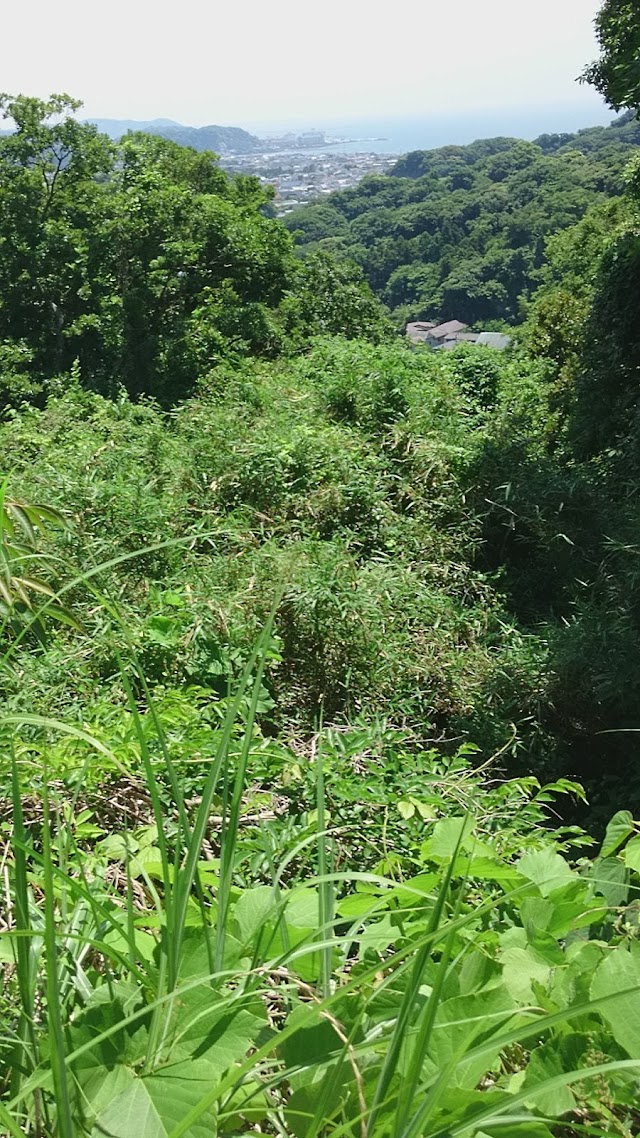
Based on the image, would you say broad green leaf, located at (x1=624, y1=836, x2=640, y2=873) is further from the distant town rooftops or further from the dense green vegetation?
the distant town rooftops

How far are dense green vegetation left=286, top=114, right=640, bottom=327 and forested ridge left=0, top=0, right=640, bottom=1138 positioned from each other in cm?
3157

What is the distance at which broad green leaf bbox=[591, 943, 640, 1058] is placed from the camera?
70 cm

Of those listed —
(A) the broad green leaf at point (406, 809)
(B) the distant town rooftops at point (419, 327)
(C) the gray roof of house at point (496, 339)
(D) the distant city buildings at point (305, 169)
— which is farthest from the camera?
(D) the distant city buildings at point (305, 169)

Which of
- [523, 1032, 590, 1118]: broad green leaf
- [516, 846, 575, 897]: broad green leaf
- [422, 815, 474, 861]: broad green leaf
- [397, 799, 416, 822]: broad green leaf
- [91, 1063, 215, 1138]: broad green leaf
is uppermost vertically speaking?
[91, 1063, 215, 1138]: broad green leaf

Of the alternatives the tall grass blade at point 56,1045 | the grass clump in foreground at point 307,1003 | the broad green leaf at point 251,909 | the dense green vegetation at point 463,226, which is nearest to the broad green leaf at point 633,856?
the grass clump in foreground at point 307,1003

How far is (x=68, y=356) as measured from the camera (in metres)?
10.9

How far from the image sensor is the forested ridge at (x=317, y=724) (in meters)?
0.69

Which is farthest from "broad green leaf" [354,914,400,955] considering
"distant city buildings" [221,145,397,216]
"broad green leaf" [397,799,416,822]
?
"distant city buildings" [221,145,397,216]

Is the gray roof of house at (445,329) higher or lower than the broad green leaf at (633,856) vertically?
higher


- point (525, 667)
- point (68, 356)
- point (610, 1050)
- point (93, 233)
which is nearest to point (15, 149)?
point (93, 233)

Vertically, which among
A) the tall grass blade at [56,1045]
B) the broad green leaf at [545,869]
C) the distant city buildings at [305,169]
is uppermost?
the distant city buildings at [305,169]

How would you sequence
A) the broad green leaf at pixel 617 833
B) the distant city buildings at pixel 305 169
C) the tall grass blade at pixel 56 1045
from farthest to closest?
the distant city buildings at pixel 305 169, the broad green leaf at pixel 617 833, the tall grass blade at pixel 56 1045

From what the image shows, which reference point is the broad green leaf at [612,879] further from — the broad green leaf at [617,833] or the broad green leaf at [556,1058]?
the broad green leaf at [556,1058]

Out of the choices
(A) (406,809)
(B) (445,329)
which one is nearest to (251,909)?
(A) (406,809)
